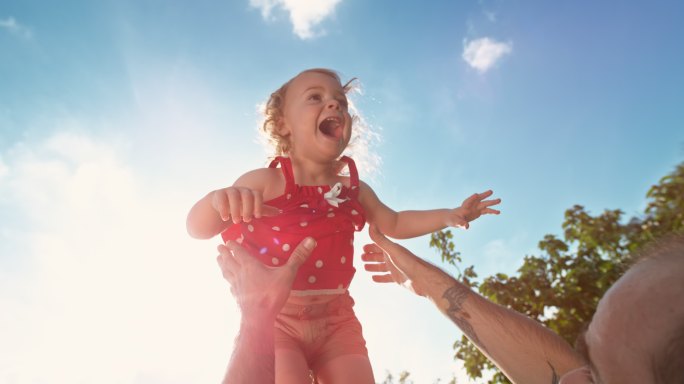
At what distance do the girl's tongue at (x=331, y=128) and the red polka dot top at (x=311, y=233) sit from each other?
0.41 meters

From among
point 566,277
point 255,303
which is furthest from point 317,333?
point 566,277

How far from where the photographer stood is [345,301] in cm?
268

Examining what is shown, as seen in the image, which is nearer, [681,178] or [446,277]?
[446,277]

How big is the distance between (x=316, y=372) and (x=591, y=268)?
4.98 metres

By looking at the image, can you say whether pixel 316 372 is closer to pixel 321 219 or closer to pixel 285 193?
pixel 321 219

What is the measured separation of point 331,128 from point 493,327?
1.62m

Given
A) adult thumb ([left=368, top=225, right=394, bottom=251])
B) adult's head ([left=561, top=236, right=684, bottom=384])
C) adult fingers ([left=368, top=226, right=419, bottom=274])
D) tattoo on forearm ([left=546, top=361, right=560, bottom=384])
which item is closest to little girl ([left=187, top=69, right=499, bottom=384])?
adult thumb ([left=368, top=225, right=394, bottom=251])

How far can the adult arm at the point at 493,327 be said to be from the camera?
195 centimetres

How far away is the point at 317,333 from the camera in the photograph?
2.47m

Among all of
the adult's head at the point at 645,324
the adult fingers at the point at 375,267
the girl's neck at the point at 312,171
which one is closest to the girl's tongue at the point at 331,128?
the girl's neck at the point at 312,171

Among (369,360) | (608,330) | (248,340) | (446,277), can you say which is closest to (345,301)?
(369,360)

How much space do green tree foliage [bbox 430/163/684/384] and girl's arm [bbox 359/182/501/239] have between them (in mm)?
3522

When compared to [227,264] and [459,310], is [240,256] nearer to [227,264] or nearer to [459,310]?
[227,264]

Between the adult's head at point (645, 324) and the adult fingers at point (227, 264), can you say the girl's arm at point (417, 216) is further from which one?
the adult's head at point (645, 324)
